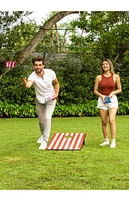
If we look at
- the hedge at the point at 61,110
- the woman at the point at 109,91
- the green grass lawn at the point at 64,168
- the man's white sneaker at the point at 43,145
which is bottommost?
the hedge at the point at 61,110

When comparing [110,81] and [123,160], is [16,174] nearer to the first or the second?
[123,160]

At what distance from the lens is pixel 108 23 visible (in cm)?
1888

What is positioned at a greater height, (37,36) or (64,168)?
(37,36)

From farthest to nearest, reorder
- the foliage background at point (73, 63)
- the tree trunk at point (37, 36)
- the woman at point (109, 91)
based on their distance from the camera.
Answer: the tree trunk at point (37, 36) → the foliage background at point (73, 63) → the woman at point (109, 91)

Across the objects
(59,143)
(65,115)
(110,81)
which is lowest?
(65,115)

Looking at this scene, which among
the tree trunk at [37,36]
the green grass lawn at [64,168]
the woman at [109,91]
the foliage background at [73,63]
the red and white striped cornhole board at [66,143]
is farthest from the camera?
the tree trunk at [37,36]

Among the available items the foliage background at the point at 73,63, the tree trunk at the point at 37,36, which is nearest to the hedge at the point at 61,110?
the foliage background at the point at 73,63

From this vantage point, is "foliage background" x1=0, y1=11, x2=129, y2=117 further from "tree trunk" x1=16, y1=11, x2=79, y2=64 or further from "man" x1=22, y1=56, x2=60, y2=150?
"man" x1=22, y1=56, x2=60, y2=150

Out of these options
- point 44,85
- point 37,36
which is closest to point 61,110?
point 37,36

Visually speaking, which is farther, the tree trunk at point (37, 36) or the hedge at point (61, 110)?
the tree trunk at point (37, 36)

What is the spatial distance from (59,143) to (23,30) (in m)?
9.01

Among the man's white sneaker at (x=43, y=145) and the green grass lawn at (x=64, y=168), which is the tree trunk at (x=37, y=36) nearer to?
the green grass lawn at (x=64, y=168)

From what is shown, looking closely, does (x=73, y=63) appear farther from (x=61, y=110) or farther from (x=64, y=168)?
(x=64, y=168)
